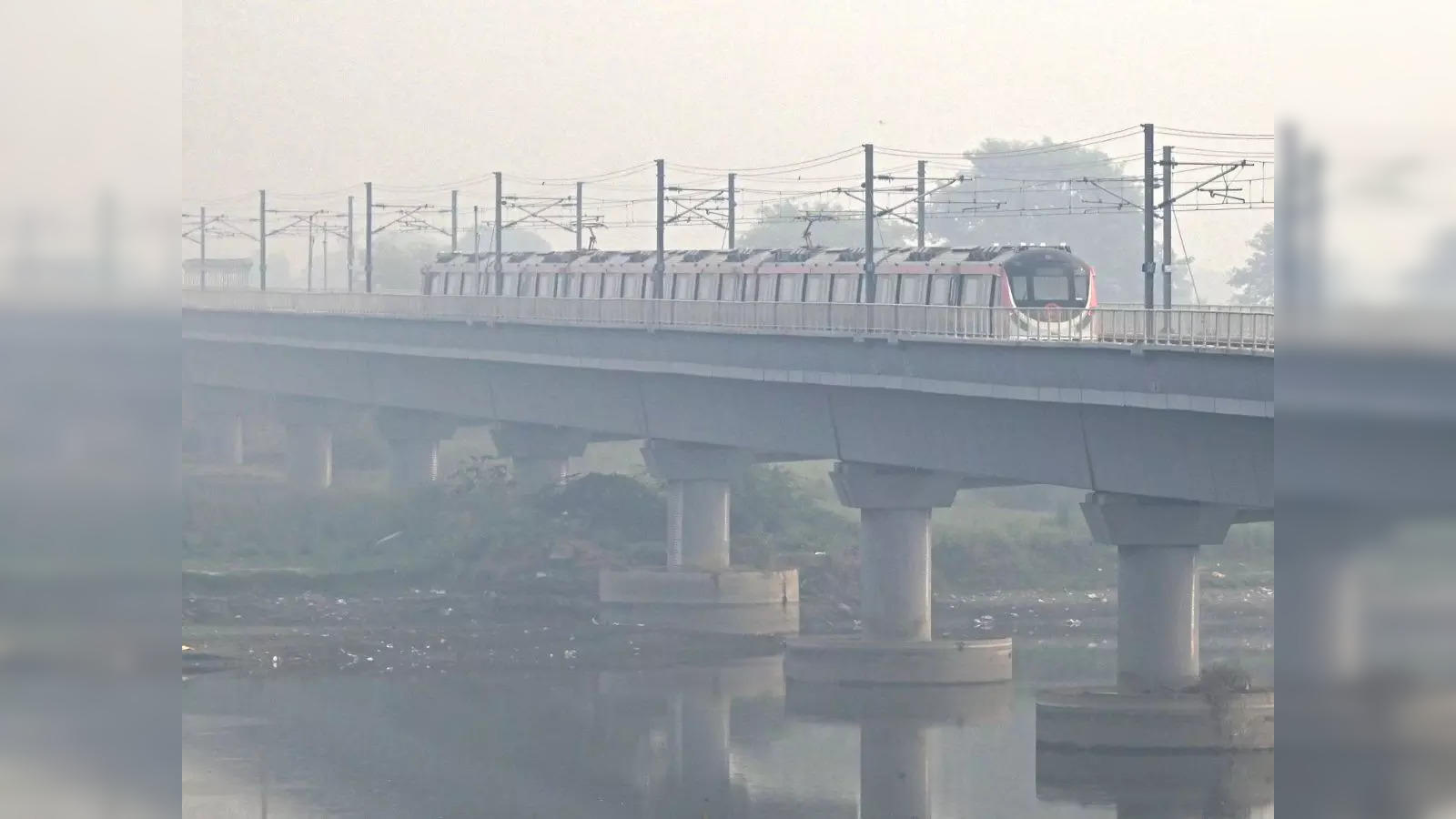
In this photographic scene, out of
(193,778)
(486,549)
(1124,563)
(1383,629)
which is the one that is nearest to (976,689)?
(1124,563)

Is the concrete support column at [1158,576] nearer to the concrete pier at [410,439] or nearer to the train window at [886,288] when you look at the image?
the train window at [886,288]

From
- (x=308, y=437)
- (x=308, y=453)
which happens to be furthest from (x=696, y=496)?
(x=308, y=437)

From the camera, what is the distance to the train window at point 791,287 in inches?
2849

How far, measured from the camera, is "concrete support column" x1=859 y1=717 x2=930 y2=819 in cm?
4122

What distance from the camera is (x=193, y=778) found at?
140ft

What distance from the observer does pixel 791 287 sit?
73.1 meters

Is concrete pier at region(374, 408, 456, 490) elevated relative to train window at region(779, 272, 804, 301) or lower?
lower

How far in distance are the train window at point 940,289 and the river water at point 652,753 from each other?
38.1ft

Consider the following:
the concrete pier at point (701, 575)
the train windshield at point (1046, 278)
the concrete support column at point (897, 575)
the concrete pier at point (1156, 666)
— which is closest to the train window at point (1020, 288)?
the train windshield at point (1046, 278)

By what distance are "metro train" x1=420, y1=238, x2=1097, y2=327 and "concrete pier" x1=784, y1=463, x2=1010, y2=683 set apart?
6460mm

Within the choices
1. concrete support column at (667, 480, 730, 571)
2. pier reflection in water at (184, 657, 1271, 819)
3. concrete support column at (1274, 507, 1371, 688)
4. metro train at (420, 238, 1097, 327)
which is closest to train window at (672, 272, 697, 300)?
metro train at (420, 238, 1097, 327)

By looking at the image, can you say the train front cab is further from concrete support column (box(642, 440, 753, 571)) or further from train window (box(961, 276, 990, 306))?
concrete support column (box(642, 440, 753, 571))

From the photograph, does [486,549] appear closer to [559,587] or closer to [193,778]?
[559,587]

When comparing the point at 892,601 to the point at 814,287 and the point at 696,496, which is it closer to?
the point at 814,287
